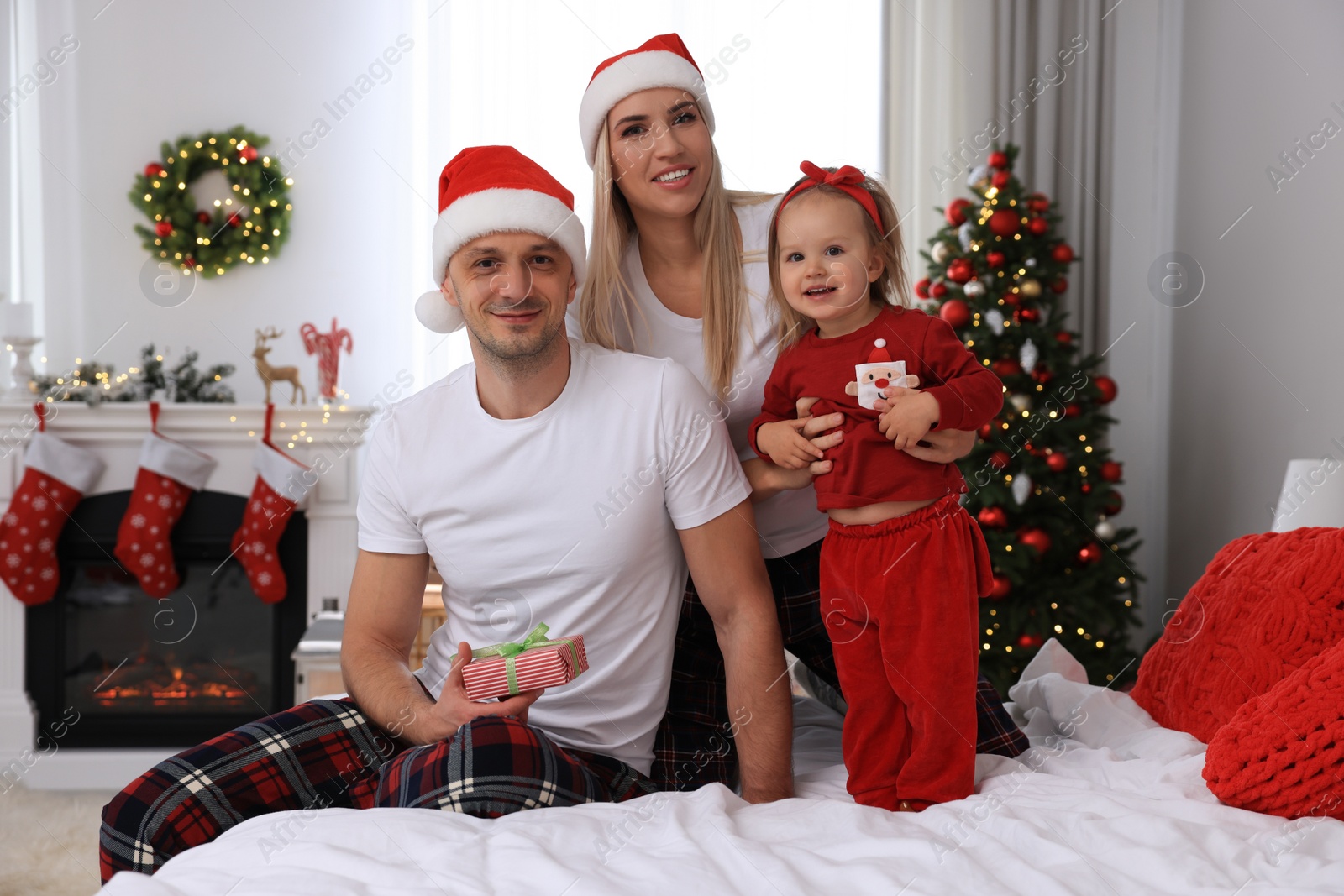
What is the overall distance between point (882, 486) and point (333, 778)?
905 millimetres

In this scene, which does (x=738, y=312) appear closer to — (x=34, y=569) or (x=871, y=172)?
(x=871, y=172)

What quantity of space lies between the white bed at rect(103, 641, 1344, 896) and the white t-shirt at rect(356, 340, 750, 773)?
0.33 meters

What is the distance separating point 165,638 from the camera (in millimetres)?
3820

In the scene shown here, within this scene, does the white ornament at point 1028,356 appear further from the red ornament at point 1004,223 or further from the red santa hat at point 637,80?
the red santa hat at point 637,80

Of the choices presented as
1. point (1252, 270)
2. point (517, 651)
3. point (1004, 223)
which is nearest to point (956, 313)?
point (1004, 223)

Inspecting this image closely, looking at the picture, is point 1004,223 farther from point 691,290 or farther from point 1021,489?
point 691,290

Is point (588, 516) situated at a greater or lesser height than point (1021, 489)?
greater

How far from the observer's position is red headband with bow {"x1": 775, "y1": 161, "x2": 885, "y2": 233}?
157 centimetres

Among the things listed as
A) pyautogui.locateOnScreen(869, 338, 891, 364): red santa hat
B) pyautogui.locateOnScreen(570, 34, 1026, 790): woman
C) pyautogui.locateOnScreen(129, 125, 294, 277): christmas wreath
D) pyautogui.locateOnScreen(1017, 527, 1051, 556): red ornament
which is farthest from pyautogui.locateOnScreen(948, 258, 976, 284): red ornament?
pyautogui.locateOnScreen(129, 125, 294, 277): christmas wreath

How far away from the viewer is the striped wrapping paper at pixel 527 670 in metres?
1.33

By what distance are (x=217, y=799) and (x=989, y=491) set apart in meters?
2.44

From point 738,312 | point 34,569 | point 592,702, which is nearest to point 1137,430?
point 738,312

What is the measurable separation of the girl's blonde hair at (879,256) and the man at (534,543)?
23cm

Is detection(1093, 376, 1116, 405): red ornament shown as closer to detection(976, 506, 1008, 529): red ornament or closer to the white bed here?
detection(976, 506, 1008, 529): red ornament
